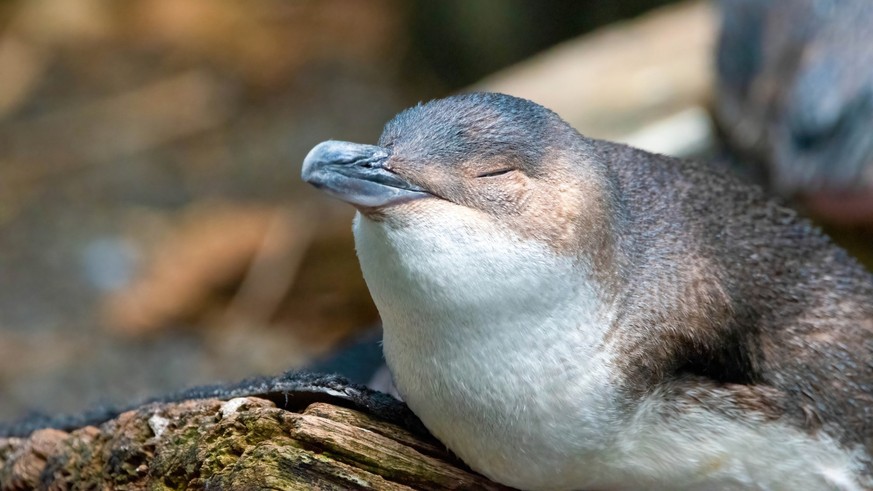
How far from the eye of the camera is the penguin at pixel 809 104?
564cm

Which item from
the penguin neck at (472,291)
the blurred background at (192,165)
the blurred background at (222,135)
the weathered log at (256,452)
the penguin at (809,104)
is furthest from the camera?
the blurred background at (192,165)

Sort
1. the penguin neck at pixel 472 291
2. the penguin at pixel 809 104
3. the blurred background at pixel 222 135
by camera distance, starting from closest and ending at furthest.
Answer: the penguin neck at pixel 472 291 < the penguin at pixel 809 104 < the blurred background at pixel 222 135

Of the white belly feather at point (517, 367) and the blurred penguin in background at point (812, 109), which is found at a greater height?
the blurred penguin in background at point (812, 109)

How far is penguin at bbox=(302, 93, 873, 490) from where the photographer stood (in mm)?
2299

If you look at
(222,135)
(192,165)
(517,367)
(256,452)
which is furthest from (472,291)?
(222,135)

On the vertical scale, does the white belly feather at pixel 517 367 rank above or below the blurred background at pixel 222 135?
below

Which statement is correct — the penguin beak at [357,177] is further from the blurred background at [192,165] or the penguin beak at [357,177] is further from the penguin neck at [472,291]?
the blurred background at [192,165]

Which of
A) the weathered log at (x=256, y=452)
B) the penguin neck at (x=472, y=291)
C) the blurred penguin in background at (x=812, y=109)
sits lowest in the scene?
the weathered log at (x=256, y=452)

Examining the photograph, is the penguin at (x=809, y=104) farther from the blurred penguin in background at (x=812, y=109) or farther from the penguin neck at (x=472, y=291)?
the penguin neck at (x=472, y=291)

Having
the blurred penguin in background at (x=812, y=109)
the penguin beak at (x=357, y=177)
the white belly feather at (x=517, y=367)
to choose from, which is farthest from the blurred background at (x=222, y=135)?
the penguin beak at (x=357, y=177)

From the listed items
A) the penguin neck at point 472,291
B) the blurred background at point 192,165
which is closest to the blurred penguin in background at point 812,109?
the blurred background at point 192,165

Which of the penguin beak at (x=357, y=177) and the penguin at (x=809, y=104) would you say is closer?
the penguin beak at (x=357, y=177)

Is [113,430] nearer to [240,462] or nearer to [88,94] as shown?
[240,462]

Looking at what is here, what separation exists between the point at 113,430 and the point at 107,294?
502 cm
